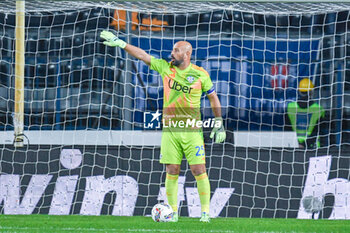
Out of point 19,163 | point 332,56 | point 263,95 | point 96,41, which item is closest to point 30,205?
point 19,163

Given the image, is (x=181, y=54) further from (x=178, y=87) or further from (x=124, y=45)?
(x=124, y=45)

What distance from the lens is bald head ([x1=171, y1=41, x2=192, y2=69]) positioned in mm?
7473

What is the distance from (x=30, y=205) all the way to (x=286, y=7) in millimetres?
3725

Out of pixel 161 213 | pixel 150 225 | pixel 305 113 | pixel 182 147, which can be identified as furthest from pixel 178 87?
pixel 305 113

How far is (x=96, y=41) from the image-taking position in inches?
390

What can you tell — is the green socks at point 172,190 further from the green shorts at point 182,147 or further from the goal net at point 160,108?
the goal net at point 160,108

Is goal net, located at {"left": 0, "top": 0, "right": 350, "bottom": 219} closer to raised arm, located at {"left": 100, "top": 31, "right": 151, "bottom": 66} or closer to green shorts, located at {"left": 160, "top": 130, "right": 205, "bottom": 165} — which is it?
green shorts, located at {"left": 160, "top": 130, "right": 205, "bottom": 165}

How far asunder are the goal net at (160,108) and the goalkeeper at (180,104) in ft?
3.37

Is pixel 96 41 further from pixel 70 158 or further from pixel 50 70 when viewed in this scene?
pixel 70 158

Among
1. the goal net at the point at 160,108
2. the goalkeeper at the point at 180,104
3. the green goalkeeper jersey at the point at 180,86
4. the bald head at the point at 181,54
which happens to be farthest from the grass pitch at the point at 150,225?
the bald head at the point at 181,54

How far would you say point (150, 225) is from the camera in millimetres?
6891

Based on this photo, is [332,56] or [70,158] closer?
[70,158]

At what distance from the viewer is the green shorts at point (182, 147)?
7.39m

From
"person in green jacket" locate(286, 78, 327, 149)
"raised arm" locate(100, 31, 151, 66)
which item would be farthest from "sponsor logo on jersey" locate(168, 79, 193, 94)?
"person in green jacket" locate(286, 78, 327, 149)
